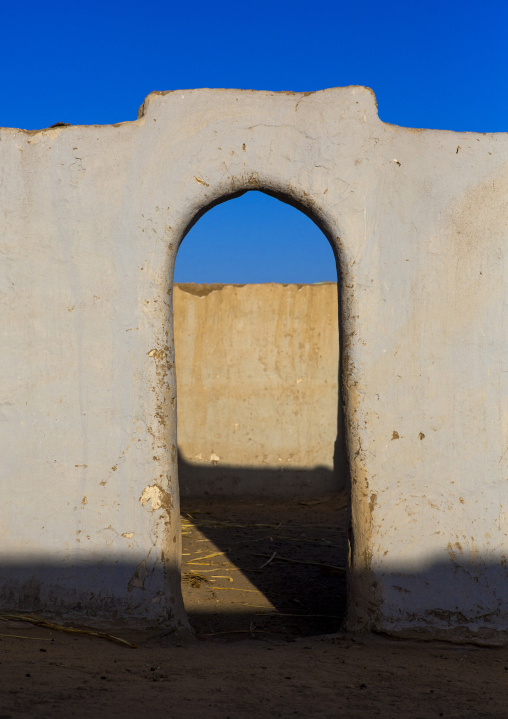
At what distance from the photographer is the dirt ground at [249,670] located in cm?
239

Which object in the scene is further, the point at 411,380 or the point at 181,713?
the point at 411,380

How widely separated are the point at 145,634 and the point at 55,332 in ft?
5.49

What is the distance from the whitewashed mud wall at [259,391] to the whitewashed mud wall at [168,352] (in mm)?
4872

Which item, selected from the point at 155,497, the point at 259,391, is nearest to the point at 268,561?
the point at 155,497

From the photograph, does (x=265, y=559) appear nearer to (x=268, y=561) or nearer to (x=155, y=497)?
(x=268, y=561)

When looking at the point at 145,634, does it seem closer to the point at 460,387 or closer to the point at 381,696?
the point at 381,696

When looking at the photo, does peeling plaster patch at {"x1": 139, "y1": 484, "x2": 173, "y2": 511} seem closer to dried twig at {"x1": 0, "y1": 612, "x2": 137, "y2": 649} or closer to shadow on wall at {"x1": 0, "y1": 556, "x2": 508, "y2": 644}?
shadow on wall at {"x1": 0, "y1": 556, "x2": 508, "y2": 644}

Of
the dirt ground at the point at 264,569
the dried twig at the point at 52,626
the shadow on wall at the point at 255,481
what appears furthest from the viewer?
the shadow on wall at the point at 255,481

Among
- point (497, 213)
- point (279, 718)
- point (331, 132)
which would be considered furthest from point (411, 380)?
point (279, 718)

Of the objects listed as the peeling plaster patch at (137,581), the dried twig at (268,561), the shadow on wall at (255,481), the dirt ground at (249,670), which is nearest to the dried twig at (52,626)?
the dirt ground at (249,670)

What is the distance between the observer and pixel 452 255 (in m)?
3.41

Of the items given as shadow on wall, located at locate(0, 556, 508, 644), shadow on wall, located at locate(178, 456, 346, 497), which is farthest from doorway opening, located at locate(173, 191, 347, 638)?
shadow on wall, located at locate(0, 556, 508, 644)

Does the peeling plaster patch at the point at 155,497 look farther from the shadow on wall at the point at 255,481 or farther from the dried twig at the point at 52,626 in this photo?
the shadow on wall at the point at 255,481

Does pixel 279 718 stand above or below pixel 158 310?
below
